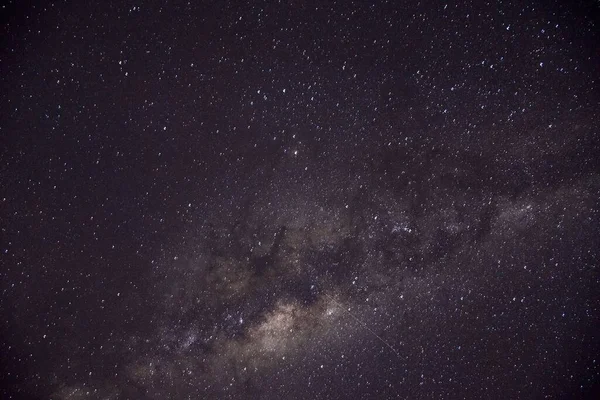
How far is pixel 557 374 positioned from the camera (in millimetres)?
2180

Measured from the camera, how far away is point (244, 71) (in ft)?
4.75

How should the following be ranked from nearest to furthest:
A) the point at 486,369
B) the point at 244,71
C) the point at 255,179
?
the point at 244,71, the point at 255,179, the point at 486,369

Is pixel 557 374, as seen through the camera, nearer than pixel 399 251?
No

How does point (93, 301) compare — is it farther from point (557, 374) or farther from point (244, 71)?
point (557, 374)

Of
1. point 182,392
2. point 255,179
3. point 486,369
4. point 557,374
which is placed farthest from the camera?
point 557,374

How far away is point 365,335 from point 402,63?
66.3 inches

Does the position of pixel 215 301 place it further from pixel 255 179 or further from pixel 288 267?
pixel 255 179

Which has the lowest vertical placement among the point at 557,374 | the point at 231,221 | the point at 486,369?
the point at 557,374

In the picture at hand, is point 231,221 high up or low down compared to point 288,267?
up

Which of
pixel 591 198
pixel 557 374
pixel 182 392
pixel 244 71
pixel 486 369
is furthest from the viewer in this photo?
pixel 557 374

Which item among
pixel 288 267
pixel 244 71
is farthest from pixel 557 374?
pixel 244 71

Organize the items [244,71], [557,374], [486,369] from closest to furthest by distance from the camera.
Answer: [244,71] → [486,369] → [557,374]

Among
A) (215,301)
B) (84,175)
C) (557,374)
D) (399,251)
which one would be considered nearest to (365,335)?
(399,251)

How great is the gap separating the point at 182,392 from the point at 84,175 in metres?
1.49
